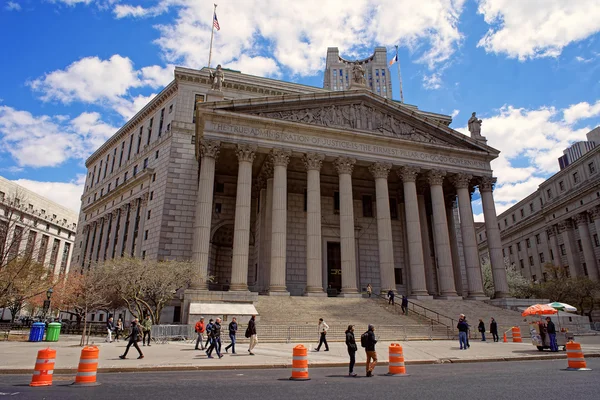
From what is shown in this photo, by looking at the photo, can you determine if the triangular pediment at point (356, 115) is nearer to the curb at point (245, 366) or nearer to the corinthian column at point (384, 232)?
the corinthian column at point (384, 232)

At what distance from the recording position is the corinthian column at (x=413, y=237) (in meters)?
31.4

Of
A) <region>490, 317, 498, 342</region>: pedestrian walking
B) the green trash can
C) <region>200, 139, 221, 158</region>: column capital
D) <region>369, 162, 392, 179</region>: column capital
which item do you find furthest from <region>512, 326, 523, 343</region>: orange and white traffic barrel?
the green trash can

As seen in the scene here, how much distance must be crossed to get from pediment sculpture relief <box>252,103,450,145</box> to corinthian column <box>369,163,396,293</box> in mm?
3321

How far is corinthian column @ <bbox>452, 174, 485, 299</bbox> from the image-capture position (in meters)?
32.8

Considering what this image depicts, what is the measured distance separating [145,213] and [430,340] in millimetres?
33048

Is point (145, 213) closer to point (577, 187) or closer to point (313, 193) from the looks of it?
point (313, 193)

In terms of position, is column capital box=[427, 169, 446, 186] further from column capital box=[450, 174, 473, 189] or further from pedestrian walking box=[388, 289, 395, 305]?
pedestrian walking box=[388, 289, 395, 305]

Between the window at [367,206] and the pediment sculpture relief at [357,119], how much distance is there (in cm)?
859

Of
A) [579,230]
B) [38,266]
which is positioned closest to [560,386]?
[38,266]

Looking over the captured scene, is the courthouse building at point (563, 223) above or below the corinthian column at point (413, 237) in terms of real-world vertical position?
above

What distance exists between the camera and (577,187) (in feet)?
194

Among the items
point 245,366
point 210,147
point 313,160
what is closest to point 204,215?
point 210,147

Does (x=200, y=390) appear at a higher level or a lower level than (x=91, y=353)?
lower

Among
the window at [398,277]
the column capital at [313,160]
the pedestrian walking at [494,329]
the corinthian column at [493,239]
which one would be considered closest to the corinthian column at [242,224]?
the column capital at [313,160]
